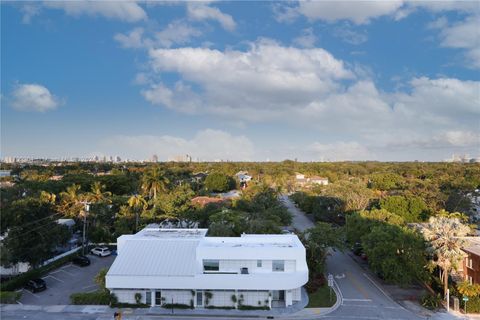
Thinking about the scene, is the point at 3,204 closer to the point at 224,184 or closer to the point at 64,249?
the point at 64,249

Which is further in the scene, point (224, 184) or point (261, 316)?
point (224, 184)

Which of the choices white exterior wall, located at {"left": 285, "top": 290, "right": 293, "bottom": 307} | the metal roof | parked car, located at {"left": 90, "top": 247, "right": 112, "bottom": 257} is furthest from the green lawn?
parked car, located at {"left": 90, "top": 247, "right": 112, "bottom": 257}

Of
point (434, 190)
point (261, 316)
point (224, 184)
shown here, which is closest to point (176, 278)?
point (261, 316)

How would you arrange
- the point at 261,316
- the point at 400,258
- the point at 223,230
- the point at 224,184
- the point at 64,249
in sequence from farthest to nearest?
the point at 224,184, the point at 64,249, the point at 223,230, the point at 400,258, the point at 261,316

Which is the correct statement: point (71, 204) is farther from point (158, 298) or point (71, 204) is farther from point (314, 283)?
point (314, 283)

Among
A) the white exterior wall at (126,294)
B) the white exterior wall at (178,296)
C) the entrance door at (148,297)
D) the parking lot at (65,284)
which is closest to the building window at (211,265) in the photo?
the white exterior wall at (178,296)

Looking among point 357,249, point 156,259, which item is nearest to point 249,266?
point 156,259

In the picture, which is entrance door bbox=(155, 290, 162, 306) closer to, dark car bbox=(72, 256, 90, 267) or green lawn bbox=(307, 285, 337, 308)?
green lawn bbox=(307, 285, 337, 308)
